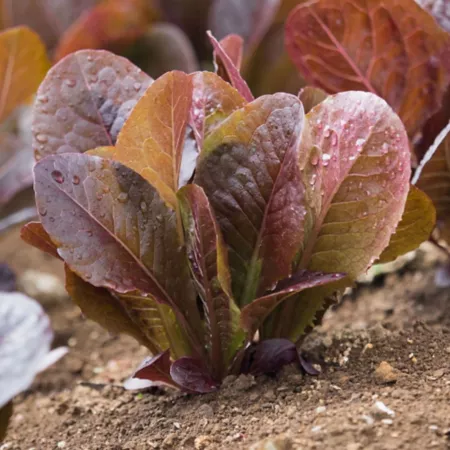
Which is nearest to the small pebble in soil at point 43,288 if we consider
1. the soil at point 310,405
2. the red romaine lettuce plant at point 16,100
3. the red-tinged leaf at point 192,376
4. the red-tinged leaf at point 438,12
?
the red romaine lettuce plant at point 16,100

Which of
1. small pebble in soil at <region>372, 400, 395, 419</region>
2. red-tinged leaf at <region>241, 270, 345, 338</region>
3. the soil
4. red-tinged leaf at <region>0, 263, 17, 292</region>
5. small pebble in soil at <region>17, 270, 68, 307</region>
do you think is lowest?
small pebble in soil at <region>17, 270, 68, 307</region>

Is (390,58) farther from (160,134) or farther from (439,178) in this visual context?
(160,134)

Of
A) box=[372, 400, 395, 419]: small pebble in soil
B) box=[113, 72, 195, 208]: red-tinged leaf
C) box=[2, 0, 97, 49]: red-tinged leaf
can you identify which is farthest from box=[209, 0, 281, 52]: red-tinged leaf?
Result: box=[372, 400, 395, 419]: small pebble in soil

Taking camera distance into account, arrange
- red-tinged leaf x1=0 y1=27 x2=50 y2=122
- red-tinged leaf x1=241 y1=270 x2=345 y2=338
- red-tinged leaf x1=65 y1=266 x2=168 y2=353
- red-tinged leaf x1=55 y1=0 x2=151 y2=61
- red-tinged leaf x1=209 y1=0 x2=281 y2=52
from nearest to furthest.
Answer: red-tinged leaf x1=241 y1=270 x2=345 y2=338
red-tinged leaf x1=65 y1=266 x2=168 y2=353
red-tinged leaf x1=0 y1=27 x2=50 y2=122
red-tinged leaf x1=55 y1=0 x2=151 y2=61
red-tinged leaf x1=209 y1=0 x2=281 y2=52

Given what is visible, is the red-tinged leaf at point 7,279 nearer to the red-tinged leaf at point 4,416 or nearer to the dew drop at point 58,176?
the red-tinged leaf at point 4,416

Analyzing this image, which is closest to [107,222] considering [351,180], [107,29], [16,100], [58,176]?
[58,176]

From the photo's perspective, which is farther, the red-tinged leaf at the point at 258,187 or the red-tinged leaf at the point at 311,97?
the red-tinged leaf at the point at 311,97

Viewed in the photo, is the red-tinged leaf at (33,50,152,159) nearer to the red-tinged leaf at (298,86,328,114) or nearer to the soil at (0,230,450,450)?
the red-tinged leaf at (298,86,328,114)
